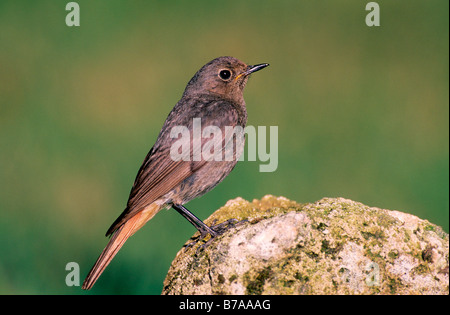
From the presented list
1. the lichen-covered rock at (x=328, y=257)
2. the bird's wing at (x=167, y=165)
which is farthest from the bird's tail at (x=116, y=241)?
the lichen-covered rock at (x=328, y=257)

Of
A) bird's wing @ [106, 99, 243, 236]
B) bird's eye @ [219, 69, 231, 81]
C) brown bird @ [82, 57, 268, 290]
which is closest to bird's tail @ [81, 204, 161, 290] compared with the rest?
brown bird @ [82, 57, 268, 290]

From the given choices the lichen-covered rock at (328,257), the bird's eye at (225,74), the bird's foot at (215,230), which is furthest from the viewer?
the bird's eye at (225,74)

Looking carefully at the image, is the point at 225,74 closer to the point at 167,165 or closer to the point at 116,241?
the point at 167,165

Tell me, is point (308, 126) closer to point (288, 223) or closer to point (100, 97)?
point (100, 97)

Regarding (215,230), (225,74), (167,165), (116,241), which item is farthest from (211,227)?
(225,74)

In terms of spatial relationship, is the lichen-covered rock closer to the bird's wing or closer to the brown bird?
the brown bird

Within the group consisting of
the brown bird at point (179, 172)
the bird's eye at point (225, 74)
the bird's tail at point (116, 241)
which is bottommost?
the bird's tail at point (116, 241)

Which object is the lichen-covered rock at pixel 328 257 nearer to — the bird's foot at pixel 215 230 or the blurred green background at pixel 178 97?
the bird's foot at pixel 215 230
